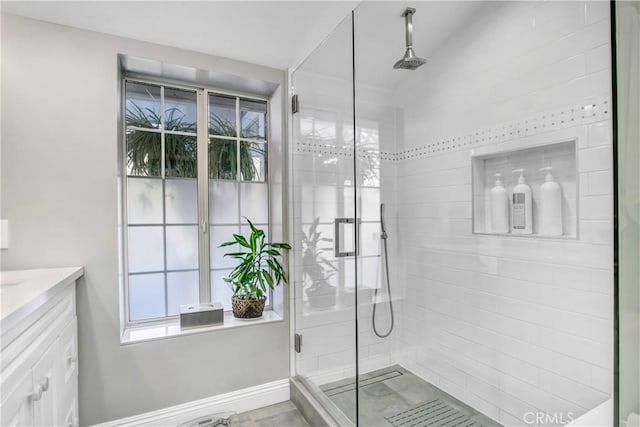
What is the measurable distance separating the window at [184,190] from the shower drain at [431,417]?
50.9 inches

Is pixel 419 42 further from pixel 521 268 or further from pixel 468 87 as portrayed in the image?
pixel 521 268

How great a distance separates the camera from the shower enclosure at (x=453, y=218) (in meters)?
1.33

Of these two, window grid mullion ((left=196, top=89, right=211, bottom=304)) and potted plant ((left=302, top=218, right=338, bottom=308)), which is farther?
window grid mullion ((left=196, top=89, right=211, bottom=304))

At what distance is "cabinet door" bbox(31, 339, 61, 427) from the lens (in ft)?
3.11

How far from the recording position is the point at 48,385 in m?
1.05

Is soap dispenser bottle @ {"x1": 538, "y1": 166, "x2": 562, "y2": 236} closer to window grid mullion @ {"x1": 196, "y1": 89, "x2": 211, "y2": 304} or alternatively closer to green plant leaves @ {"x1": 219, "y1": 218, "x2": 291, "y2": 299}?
Answer: green plant leaves @ {"x1": 219, "y1": 218, "x2": 291, "y2": 299}

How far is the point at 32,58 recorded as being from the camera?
154 centimetres

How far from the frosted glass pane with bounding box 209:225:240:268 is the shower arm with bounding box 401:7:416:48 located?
164 cm

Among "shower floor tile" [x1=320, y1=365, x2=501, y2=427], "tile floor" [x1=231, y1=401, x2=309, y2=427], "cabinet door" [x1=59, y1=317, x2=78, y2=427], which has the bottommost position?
"tile floor" [x1=231, y1=401, x2=309, y2=427]

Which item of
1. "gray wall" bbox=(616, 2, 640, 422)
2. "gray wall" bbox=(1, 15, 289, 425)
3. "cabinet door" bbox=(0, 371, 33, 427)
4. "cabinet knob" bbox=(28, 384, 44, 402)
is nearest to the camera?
"gray wall" bbox=(616, 2, 640, 422)

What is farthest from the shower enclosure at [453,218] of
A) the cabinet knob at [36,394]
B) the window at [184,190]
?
the cabinet knob at [36,394]

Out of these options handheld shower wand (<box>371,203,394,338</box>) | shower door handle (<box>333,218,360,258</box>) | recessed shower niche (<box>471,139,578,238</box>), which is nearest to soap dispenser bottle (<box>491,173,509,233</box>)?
recessed shower niche (<box>471,139,578,238</box>)

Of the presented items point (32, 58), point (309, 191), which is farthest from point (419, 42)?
point (32, 58)

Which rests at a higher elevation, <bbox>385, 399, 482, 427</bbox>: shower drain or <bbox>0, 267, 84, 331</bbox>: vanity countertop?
<bbox>0, 267, 84, 331</bbox>: vanity countertop
